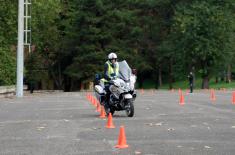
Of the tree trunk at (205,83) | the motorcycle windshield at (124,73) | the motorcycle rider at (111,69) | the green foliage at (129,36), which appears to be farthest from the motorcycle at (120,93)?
the tree trunk at (205,83)

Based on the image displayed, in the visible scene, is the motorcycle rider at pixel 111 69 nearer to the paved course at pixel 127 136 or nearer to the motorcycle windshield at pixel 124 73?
the motorcycle windshield at pixel 124 73

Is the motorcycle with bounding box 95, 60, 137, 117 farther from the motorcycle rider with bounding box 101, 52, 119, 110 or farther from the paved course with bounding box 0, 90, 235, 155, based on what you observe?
the paved course with bounding box 0, 90, 235, 155

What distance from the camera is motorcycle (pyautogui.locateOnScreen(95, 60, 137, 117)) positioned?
19.9 m

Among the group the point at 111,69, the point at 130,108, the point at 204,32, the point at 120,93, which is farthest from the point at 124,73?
the point at 204,32

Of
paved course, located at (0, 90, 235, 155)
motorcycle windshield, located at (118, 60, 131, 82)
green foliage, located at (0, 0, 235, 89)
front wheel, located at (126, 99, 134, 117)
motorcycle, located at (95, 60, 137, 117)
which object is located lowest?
paved course, located at (0, 90, 235, 155)

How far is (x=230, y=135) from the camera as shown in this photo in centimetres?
1384

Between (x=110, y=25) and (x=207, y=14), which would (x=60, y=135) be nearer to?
(x=207, y=14)

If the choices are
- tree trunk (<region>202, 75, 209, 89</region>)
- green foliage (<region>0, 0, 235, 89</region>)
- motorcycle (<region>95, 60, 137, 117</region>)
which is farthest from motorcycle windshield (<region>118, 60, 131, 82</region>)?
tree trunk (<region>202, 75, 209, 89</region>)

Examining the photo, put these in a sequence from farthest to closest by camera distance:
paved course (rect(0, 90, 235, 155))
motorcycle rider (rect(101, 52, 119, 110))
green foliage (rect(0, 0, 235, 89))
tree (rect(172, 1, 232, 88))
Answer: green foliage (rect(0, 0, 235, 89)) → tree (rect(172, 1, 232, 88)) → motorcycle rider (rect(101, 52, 119, 110)) → paved course (rect(0, 90, 235, 155))

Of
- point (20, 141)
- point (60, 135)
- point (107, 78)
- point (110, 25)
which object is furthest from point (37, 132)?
point (110, 25)

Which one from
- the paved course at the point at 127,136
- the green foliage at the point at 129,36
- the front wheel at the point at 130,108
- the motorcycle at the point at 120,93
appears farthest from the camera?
the green foliage at the point at 129,36

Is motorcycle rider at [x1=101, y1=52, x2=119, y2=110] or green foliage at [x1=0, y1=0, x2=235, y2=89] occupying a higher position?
green foliage at [x1=0, y1=0, x2=235, y2=89]

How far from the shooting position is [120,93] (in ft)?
65.7

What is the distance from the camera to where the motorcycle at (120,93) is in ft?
Answer: 65.3
